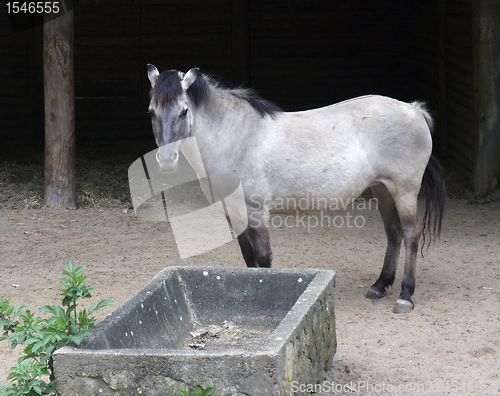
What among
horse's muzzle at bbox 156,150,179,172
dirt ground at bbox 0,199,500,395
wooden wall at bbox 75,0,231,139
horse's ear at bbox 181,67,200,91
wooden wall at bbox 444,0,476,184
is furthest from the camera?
wooden wall at bbox 75,0,231,139

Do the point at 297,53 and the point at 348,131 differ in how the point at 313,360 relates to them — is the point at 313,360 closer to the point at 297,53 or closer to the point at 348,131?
the point at 348,131

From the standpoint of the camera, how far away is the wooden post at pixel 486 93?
6.82 m

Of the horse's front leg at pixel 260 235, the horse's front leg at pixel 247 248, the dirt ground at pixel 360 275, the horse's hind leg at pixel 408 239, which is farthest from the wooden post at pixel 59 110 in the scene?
the horse's hind leg at pixel 408 239

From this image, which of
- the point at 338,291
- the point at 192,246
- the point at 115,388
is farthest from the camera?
the point at 192,246

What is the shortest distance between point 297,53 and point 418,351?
23.9ft

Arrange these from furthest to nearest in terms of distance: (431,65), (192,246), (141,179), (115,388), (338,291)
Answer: (431,65), (141,179), (192,246), (338,291), (115,388)

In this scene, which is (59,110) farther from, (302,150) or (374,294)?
(374,294)

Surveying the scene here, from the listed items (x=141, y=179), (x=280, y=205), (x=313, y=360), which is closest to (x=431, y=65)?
(x=141, y=179)

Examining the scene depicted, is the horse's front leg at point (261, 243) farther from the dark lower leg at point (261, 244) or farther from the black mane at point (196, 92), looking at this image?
the black mane at point (196, 92)

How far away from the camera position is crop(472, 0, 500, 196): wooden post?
6816mm

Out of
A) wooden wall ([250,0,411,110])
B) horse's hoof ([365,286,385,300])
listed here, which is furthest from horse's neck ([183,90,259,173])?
wooden wall ([250,0,411,110])

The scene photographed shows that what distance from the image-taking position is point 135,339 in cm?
292

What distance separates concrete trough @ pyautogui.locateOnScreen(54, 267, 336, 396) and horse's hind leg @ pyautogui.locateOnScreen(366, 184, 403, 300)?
1.45m

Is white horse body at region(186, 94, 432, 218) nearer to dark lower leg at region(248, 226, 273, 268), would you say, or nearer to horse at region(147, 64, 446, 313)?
horse at region(147, 64, 446, 313)
